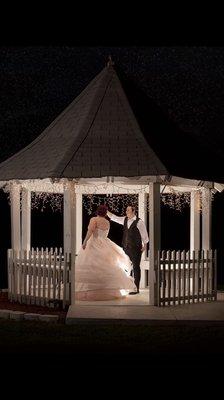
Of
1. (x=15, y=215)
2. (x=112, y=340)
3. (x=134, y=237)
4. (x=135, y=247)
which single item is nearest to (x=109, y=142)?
(x=134, y=237)

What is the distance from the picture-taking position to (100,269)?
61.0 ft

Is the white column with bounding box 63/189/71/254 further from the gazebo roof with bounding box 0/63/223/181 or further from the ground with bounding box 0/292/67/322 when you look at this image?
the ground with bounding box 0/292/67/322

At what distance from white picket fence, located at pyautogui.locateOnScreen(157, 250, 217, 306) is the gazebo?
21 millimetres

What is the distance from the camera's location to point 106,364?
34.7 feet

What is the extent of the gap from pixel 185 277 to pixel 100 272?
76.0 inches

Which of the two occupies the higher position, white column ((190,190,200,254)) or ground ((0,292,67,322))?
white column ((190,190,200,254))

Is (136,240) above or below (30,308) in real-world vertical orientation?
above

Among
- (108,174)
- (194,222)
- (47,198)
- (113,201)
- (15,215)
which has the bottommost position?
(194,222)

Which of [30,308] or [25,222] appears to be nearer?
[30,308]

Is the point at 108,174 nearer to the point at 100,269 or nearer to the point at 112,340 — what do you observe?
the point at 100,269

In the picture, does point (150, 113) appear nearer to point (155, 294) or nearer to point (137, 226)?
point (137, 226)

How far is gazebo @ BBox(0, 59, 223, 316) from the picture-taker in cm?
1736

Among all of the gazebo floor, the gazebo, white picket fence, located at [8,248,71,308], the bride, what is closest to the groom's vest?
the bride

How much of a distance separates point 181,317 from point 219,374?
225 inches
